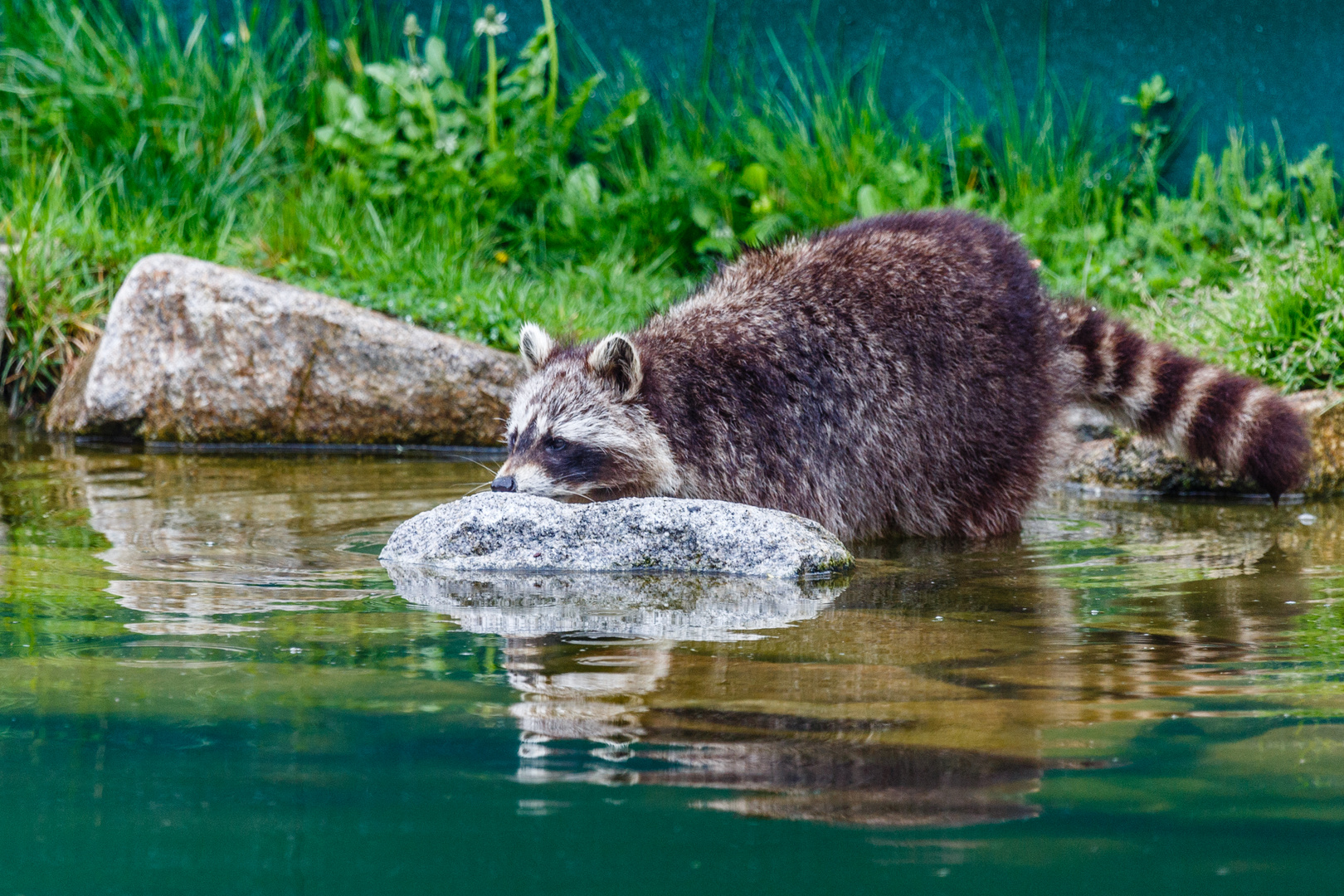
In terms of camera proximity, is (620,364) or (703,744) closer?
(703,744)

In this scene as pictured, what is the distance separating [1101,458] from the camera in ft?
17.8

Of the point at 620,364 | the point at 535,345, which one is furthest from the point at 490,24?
the point at 620,364

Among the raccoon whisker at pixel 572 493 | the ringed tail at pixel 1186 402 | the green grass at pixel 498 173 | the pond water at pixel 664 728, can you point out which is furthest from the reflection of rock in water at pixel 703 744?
the green grass at pixel 498 173

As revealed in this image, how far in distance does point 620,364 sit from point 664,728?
7.03 feet

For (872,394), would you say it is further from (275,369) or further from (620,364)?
(275,369)

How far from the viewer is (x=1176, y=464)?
17.1ft

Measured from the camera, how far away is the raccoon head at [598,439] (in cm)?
408

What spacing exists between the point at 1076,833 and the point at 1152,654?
3.38 ft

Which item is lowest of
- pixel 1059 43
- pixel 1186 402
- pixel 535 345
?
pixel 1186 402

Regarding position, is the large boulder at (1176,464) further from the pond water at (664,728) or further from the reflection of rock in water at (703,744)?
the reflection of rock in water at (703,744)

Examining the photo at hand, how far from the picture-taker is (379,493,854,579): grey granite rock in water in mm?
3562

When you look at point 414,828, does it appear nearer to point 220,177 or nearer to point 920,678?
point 920,678

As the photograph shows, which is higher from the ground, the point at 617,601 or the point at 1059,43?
the point at 1059,43

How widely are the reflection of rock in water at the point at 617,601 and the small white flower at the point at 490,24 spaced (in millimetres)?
4426
